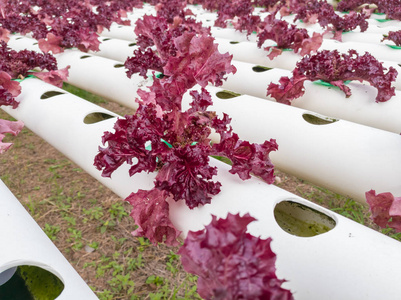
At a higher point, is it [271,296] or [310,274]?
[271,296]

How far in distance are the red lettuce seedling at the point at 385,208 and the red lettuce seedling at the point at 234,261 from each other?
733 mm

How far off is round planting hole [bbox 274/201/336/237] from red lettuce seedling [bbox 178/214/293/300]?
0.54m

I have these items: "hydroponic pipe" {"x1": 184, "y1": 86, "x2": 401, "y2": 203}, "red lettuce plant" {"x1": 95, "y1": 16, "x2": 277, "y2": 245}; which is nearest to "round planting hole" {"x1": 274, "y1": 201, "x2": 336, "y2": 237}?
"red lettuce plant" {"x1": 95, "y1": 16, "x2": 277, "y2": 245}

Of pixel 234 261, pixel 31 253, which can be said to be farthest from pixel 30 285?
pixel 234 261

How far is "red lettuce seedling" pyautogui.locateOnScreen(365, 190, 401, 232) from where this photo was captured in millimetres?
1163

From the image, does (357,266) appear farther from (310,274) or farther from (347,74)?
(347,74)

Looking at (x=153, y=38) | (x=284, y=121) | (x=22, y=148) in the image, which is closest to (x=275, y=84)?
(x=284, y=121)

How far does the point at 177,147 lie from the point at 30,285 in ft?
2.33

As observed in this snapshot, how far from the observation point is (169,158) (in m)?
1.16

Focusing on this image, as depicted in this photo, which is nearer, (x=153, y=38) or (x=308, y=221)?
(x=308, y=221)

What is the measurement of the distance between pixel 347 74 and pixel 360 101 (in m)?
0.20

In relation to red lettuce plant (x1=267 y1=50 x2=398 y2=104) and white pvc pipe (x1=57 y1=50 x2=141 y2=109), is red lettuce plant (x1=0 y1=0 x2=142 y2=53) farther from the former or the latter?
red lettuce plant (x1=267 y1=50 x2=398 y2=104)

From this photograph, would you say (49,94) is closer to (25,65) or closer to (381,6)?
(25,65)

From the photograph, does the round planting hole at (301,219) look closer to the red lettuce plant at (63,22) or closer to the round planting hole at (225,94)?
the round planting hole at (225,94)
